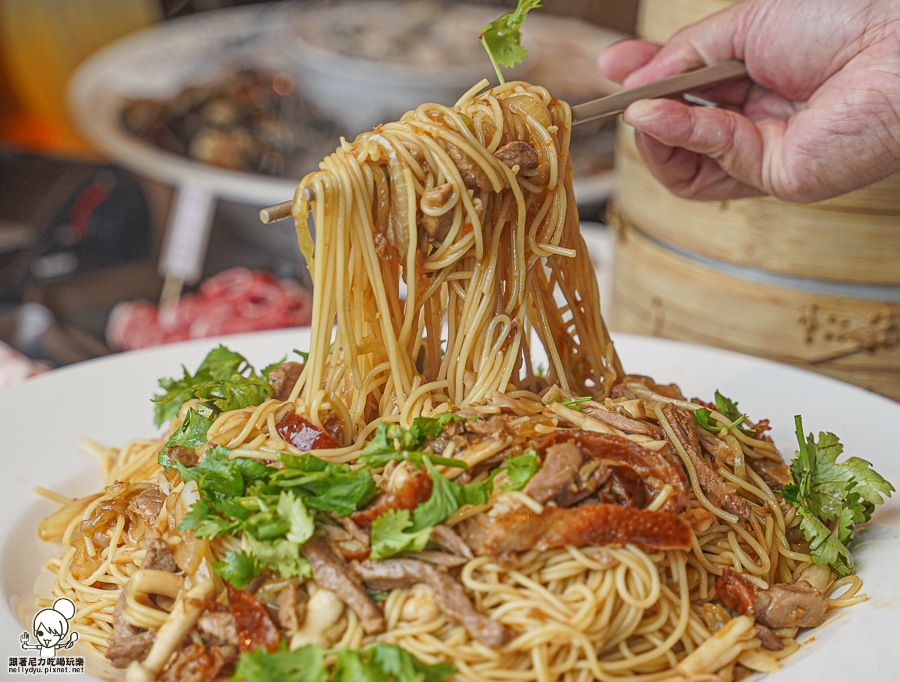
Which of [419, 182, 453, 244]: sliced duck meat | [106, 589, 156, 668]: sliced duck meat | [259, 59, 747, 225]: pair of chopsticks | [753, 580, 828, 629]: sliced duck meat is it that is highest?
[259, 59, 747, 225]: pair of chopsticks

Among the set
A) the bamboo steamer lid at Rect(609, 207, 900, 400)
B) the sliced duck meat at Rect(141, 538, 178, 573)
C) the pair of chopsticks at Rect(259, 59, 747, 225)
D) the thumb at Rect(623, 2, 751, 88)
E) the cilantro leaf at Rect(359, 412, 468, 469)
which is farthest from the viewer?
the bamboo steamer lid at Rect(609, 207, 900, 400)

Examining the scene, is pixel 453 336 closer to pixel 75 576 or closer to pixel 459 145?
pixel 459 145

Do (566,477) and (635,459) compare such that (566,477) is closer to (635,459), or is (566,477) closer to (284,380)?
(635,459)

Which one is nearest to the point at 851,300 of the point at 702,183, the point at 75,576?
the point at 702,183

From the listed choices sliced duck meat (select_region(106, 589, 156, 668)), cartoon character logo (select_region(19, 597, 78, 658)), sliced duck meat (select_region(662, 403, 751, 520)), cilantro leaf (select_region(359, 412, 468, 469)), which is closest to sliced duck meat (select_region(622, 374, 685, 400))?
sliced duck meat (select_region(662, 403, 751, 520))

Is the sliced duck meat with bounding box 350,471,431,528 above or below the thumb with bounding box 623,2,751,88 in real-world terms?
Answer: below

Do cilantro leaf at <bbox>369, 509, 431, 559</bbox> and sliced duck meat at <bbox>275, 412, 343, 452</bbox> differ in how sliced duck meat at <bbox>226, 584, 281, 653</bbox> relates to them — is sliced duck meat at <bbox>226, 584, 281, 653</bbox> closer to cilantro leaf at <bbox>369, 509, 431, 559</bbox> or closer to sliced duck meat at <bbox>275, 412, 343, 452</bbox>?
cilantro leaf at <bbox>369, 509, 431, 559</bbox>

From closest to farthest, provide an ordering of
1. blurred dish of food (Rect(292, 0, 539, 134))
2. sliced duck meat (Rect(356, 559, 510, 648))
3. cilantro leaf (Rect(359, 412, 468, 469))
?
sliced duck meat (Rect(356, 559, 510, 648))
cilantro leaf (Rect(359, 412, 468, 469))
blurred dish of food (Rect(292, 0, 539, 134))
